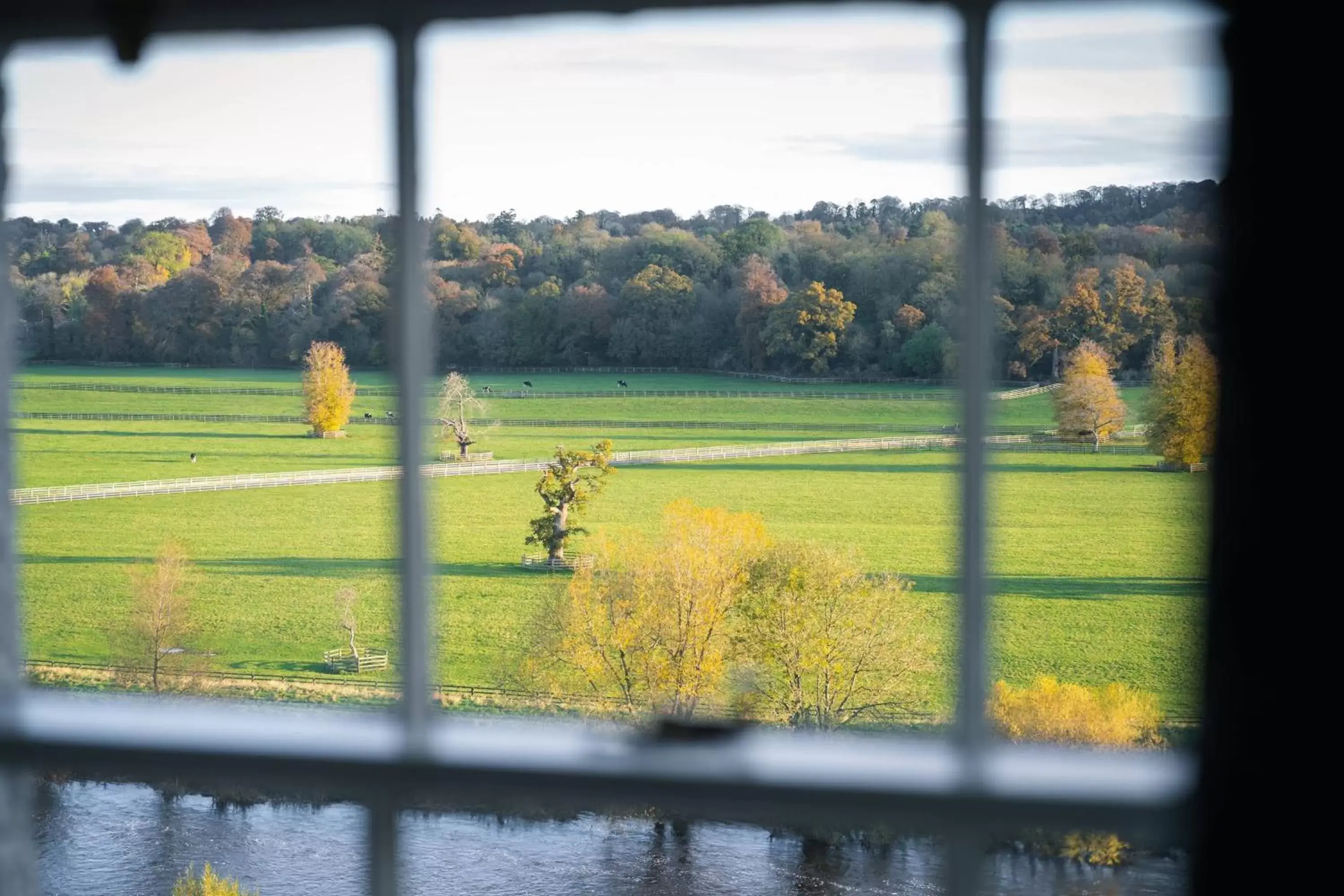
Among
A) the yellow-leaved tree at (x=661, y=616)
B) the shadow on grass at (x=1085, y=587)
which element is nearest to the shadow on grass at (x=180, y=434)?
the yellow-leaved tree at (x=661, y=616)

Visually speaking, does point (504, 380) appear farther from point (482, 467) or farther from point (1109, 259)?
point (482, 467)

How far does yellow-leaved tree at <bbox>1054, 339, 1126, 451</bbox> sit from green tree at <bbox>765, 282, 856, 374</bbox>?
0.36m

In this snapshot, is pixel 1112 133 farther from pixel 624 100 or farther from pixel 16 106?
pixel 16 106

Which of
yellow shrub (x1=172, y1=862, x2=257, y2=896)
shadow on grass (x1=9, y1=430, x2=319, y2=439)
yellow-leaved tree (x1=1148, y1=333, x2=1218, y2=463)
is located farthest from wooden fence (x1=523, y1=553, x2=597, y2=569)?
yellow-leaved tree (x1=1148, y1=333, x2=1218, y2=463)

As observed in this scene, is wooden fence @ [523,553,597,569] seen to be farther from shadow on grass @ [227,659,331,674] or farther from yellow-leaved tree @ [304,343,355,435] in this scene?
yellow-leaved tree @ [304,343,355,435]

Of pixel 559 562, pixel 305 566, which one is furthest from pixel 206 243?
pixel 305 566

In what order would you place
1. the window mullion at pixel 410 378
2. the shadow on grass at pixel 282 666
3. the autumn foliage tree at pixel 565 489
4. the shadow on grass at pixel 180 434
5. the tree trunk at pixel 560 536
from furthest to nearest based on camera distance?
1. the tree trunk at pixel 560 536
2. the shadow on grass at pixel 282 666
3. the autumn foliage tree at pixel 565 489
4. the shadow on grass at pixel 180 434
5. the window mullion at pixel 410 378

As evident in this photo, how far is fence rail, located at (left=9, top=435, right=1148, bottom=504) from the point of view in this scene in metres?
2.10

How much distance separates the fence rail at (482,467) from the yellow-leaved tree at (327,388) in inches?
6.6

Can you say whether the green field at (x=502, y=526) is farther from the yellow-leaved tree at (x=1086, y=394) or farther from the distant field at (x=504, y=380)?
the yellow-leaved tree at (x=1086, y=394)

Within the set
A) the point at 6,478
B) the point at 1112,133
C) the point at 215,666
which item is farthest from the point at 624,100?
the point at 215,666

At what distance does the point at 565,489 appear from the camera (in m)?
4.96

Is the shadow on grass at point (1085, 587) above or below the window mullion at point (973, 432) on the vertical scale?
below

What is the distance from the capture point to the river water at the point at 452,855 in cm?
218
